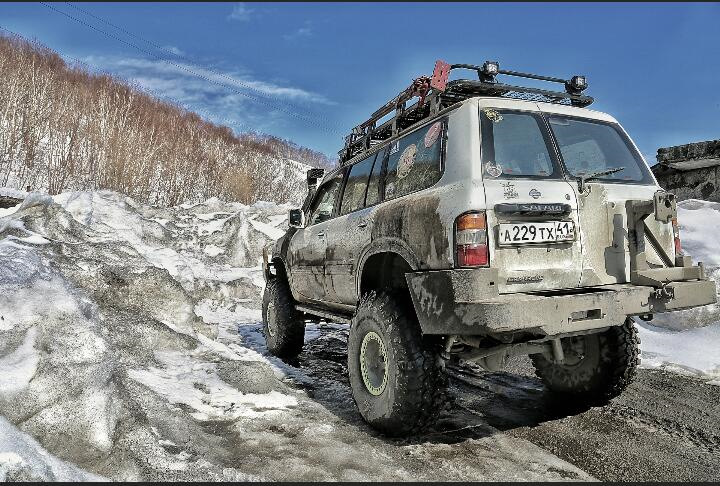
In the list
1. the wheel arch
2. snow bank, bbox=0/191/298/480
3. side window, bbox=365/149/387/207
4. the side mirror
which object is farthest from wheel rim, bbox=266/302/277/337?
side window, bbox=365/149/387/207

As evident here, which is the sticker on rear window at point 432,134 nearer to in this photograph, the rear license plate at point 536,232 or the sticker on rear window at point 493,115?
the sticker on rear window at point 493,115

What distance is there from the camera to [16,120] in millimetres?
20844

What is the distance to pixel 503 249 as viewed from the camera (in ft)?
9.11

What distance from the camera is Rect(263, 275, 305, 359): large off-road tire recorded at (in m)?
5.67

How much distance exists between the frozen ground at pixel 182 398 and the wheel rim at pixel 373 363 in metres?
0.31

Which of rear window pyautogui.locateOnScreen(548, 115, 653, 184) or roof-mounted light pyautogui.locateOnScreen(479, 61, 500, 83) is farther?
roof-mounted light pyautogui.locateOnScreen(479, 61, 500, 83)

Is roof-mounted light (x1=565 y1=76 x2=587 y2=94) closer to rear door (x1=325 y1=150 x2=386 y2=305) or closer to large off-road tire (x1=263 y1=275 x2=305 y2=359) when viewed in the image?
rear door (x1=325 y1=150 x2=386 y2=305)

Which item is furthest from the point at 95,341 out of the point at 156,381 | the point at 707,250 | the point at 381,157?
the point at 707,250

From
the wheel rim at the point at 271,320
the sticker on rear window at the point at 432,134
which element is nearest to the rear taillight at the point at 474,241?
the sticker on rear window at the point at 432,134

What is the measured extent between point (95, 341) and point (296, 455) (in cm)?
180

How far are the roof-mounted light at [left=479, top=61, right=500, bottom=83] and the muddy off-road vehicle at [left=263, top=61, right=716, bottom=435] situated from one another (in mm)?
14

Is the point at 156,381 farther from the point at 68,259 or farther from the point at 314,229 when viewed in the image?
the point at 68,259

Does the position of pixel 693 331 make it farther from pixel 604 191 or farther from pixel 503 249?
pixel 503 249

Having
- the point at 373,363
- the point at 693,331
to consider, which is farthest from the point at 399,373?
the point at 693,331
